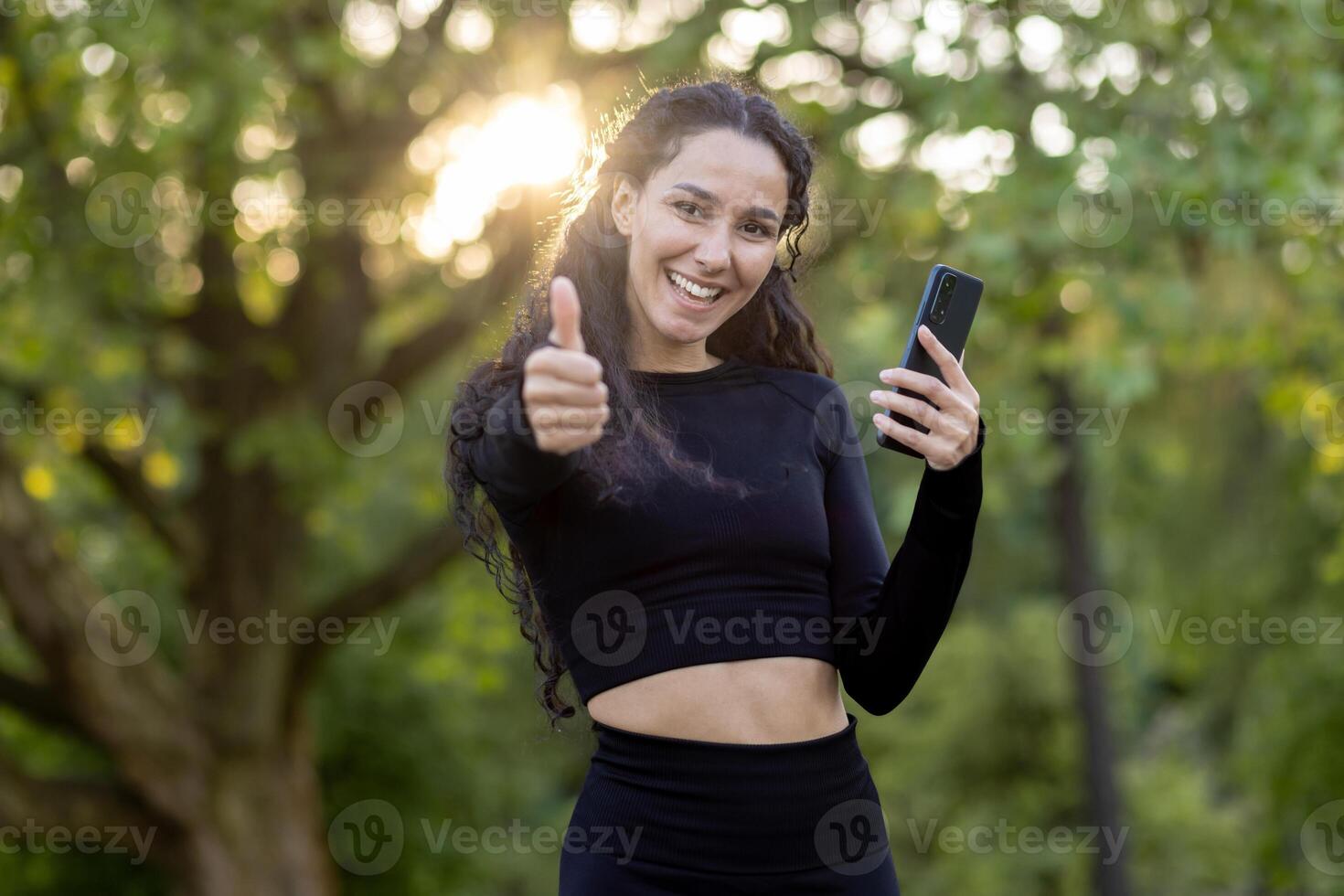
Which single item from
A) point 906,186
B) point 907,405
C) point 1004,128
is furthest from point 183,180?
point 907,405

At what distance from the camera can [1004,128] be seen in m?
Result: 5.05

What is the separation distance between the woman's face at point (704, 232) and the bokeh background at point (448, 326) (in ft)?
1.20

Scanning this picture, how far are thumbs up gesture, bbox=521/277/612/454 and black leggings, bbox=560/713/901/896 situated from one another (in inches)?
18.3

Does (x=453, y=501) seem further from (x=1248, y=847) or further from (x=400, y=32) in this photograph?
(x=1248, y=847)

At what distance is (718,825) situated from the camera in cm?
176

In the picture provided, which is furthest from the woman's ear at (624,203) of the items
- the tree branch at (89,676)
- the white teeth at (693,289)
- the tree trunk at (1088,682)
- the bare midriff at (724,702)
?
the tree trunk at (1088,682)

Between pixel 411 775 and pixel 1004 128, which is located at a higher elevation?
pixel 1004 128

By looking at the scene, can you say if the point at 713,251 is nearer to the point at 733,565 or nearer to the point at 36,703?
the point at 733,565

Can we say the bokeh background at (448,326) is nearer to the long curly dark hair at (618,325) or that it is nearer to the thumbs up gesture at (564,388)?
the long curly dark hair at (618,325)

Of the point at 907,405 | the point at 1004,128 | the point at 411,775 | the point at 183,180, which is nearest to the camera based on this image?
the point at 907,405

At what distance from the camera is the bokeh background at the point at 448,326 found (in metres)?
5.21

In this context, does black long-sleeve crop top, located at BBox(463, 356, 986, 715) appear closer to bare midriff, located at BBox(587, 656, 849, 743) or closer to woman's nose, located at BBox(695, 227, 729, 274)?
bare midriff, located at BBox(587, 656, 849, 743)

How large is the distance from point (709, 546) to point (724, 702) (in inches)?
8.0

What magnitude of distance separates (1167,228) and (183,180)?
4373 millimetres
